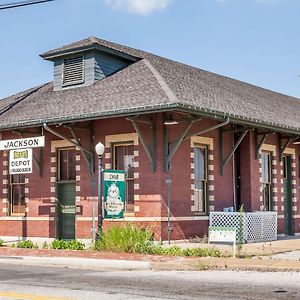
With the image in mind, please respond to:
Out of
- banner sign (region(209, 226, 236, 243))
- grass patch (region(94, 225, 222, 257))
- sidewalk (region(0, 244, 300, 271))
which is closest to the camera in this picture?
sidewalk (region(0, 244, 300, 271))

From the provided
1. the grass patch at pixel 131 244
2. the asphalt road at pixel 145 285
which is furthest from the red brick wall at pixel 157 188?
the asphalt road at pixel 145 285

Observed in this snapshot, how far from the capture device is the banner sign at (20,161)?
22.8 m

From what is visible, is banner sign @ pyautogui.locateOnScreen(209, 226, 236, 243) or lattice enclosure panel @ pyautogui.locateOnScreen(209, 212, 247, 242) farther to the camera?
lattice enclosure panel @ pyautogui.locateOnScreen(209, 212, 247, 242)

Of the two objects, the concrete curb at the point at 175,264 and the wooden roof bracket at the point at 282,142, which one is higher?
the wooden roof bracket at the point at 282,142

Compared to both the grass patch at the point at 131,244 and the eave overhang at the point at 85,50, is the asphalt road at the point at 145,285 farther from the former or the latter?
the eave overhang at the point at 85,50

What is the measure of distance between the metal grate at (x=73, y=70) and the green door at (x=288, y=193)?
395 inches

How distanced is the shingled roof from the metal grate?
0.45 metres

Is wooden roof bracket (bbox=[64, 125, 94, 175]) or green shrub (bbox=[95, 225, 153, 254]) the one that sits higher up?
wooden roof bracket (bbox=[64, 125, 94, 175])

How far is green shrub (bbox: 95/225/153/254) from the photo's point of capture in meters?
18.1

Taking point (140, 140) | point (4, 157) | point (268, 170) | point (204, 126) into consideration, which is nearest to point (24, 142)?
point (4, 157)

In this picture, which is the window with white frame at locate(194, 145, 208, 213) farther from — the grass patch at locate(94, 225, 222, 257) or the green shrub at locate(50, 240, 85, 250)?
the green shrub at locate(50, 240, 85, 250)

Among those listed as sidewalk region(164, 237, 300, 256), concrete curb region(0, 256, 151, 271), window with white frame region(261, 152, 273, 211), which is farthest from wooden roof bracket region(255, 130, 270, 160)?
concrete curb region(0, 256, 151, 271)

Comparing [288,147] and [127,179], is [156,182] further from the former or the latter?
[288,147]

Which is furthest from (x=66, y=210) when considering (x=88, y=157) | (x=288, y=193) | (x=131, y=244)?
(x=288, y=193)
